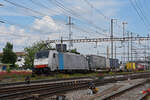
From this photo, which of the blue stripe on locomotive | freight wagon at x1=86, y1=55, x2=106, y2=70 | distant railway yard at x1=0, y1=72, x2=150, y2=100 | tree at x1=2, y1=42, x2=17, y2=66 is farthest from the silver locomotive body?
tree at x1=2, y1=42, x2=17, y2=66

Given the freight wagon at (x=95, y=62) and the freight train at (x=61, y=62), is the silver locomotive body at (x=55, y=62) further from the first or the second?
the freight wagon at (x=95, y=62)

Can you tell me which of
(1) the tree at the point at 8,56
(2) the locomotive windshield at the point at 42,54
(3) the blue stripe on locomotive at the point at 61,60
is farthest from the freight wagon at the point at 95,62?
(1) the tree at the point at 8,56

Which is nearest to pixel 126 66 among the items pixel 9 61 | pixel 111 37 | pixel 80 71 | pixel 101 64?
pixel 101 64

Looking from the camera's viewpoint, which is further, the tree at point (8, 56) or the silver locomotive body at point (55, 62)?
the tree at point (8, 56)

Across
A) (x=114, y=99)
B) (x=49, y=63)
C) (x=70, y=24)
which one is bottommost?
(x=114, y=99)

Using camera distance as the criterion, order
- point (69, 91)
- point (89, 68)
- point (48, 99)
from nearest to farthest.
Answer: point (48, 99) < point (69, 91) < point (89, 68)

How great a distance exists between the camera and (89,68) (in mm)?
40156

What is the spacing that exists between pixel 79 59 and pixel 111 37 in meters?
8.25

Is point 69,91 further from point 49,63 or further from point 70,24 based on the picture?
point 70,24

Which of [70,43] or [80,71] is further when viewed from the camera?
[70,43]

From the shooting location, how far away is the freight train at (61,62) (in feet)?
89.9

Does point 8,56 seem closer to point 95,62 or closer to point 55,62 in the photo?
point 95,62

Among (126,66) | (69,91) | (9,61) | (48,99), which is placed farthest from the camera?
(9,61)

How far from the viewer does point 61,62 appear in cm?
2938
